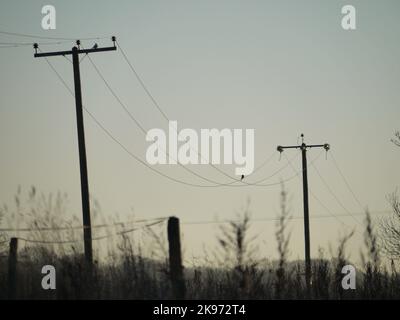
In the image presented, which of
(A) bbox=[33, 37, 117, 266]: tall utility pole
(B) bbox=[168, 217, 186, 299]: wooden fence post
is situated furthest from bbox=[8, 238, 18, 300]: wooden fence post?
(A) bbox=[33, 37, 117, 266]: tall utility pole

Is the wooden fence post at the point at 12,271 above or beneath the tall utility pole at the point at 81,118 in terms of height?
beneath

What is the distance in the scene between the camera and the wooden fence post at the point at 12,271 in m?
11.2

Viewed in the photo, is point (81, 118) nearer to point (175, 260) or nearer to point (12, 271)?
point (12, 271)

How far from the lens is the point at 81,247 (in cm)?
1087

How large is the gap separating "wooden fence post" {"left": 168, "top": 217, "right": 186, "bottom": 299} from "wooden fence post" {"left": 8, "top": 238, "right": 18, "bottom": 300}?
2934 mm

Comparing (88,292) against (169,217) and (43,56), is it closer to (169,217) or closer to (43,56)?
(169,217)

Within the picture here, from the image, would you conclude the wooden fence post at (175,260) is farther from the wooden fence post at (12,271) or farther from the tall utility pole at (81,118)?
the tall utility pole at (81,118)

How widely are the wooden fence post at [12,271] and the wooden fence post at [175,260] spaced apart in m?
2.93

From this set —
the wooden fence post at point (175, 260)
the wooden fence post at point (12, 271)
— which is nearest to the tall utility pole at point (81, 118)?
the wooden fence post at point (12, 271)

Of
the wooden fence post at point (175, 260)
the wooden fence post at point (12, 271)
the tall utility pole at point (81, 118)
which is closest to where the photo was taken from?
the wooden fence post at point (175, 260)

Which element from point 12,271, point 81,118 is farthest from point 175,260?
point 81,118
